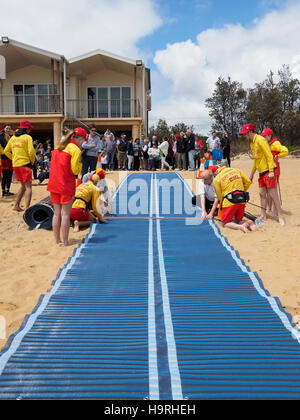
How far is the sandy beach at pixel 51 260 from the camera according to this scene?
3.86 metres

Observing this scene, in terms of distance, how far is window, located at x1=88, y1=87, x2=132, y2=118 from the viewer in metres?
24.3

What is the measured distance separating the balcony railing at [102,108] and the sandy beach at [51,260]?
17.1 m

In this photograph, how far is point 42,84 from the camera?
961 inches

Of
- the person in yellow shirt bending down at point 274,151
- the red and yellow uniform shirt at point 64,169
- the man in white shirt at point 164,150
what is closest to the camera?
the red and yellow uniform shirt at point 64,169

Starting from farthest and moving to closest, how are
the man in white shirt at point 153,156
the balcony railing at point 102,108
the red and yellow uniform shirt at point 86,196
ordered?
1. the balcony railing at point 102,108
2. the man in white shirt at point 153,156
3. the red and yellow uniform shirt at point 86,196

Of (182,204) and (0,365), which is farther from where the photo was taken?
(182,204)

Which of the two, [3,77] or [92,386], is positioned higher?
[3,77]

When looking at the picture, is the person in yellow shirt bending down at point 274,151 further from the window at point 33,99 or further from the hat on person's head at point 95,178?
the window at point 33,99

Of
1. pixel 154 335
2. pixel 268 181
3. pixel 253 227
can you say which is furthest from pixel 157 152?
pixel 154 335

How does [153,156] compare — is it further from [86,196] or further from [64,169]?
[64,169]

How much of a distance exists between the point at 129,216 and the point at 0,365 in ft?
17.5

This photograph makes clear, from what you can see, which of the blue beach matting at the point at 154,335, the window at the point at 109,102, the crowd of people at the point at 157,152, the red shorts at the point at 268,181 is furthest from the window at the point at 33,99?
the blue beach matting at the point at 154,335

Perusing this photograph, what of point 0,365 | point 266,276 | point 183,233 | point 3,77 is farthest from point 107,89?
point 0,365

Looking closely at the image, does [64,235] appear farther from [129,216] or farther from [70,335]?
[70,335]
